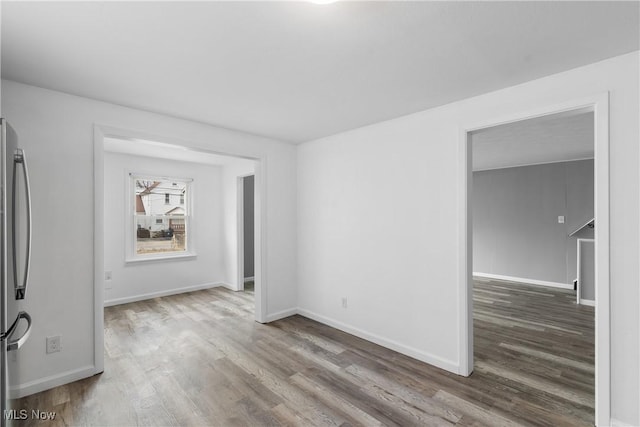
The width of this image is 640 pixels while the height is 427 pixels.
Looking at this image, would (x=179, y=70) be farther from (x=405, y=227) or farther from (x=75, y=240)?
(x=405, y=227)

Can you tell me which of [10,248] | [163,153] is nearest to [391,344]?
[10,248]

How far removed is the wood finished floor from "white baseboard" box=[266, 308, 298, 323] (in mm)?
162

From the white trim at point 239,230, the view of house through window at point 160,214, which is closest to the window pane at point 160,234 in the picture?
the view of house through window at point 160,214

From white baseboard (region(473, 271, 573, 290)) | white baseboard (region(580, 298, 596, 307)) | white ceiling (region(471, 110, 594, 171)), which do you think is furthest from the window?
white baseboard (region(580, 298, 596, 307))

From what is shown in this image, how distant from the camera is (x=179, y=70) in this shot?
2.14m

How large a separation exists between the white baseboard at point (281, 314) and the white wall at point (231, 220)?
5.74ft

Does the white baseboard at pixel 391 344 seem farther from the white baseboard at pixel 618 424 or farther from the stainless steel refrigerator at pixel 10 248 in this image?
the stainless steel refrigerator at pixel 10 248

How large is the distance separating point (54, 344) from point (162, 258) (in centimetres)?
286

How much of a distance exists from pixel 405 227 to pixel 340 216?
0.92 meters

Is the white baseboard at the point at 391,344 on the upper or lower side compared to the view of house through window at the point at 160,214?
lower

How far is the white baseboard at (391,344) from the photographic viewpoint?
2.77m

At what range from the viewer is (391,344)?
3.21 m

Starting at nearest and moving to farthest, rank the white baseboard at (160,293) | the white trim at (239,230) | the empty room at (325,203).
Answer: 1. the empty room at (325,203)
2. the white baseboard at (160,293)
3. the white trim at (239,230)

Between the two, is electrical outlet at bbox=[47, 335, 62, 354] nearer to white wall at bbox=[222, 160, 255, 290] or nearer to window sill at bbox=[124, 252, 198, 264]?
window sill at bbox=[124, 252, 198, 264]
